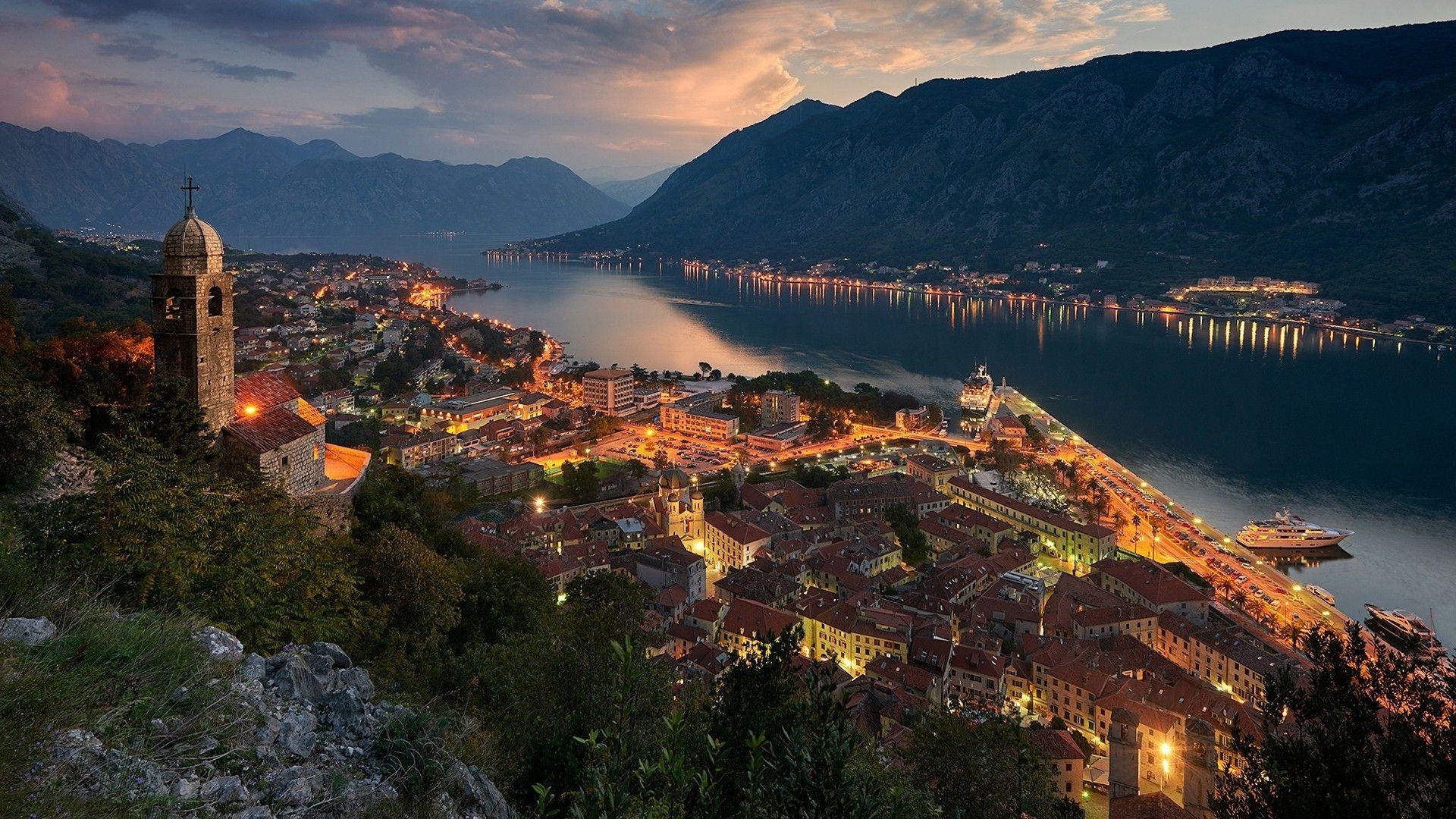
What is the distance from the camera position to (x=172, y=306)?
6270 millimetres

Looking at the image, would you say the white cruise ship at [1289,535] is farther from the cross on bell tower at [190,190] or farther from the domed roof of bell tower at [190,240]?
the cross on bell tower at [190,190]

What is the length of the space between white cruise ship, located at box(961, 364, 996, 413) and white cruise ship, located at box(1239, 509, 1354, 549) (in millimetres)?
13468

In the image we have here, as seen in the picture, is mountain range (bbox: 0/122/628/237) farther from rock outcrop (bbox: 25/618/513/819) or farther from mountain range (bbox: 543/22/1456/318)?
rock outcrop (bbox: 25/618/513/819)

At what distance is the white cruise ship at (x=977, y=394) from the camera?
3338 centimetres

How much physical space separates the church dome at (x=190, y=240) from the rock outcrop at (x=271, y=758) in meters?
3.93

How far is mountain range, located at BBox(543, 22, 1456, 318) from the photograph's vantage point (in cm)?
5981

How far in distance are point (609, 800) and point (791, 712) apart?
174cm

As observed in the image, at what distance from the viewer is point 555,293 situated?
232 ft

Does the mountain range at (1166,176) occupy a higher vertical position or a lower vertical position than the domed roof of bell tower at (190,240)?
higher

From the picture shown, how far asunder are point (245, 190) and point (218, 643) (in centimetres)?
17443

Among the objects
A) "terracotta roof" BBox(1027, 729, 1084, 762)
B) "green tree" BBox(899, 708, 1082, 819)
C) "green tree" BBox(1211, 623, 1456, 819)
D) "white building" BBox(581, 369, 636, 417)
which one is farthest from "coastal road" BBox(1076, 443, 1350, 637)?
"white building" BBox(581, 369, 636, 417)

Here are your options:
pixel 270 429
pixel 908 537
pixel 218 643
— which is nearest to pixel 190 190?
pixel 270 429

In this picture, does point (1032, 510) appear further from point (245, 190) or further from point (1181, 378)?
point (245, 190)

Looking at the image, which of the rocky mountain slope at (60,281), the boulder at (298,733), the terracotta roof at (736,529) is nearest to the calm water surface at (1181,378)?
the terracotta roof at (736,529)
